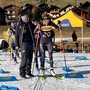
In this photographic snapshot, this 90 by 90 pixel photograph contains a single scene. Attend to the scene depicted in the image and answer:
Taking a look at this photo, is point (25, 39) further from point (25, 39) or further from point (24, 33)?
point (24, 33)

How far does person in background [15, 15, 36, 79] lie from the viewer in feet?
38.5

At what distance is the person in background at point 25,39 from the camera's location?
11750 millimetres

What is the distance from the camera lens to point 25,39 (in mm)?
11797

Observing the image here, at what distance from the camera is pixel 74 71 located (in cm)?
1372

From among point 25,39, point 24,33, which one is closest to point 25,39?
point 25,39

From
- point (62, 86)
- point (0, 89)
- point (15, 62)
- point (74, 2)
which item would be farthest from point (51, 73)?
point (74, 2)

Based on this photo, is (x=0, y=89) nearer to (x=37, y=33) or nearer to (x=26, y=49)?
(x=26, y=49)

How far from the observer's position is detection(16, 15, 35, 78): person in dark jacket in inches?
463

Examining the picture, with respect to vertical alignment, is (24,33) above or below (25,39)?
above

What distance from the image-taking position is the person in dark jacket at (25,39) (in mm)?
11750

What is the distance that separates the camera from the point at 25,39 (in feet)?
38.7

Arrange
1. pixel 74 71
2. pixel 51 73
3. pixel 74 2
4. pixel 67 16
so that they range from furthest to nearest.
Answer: pixel 74 2 → pixel 67 16 → pixel 74 71 → pixel 51 73

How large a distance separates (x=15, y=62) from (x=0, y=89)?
6.43 metres

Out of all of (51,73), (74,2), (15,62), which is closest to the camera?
(51,73)
